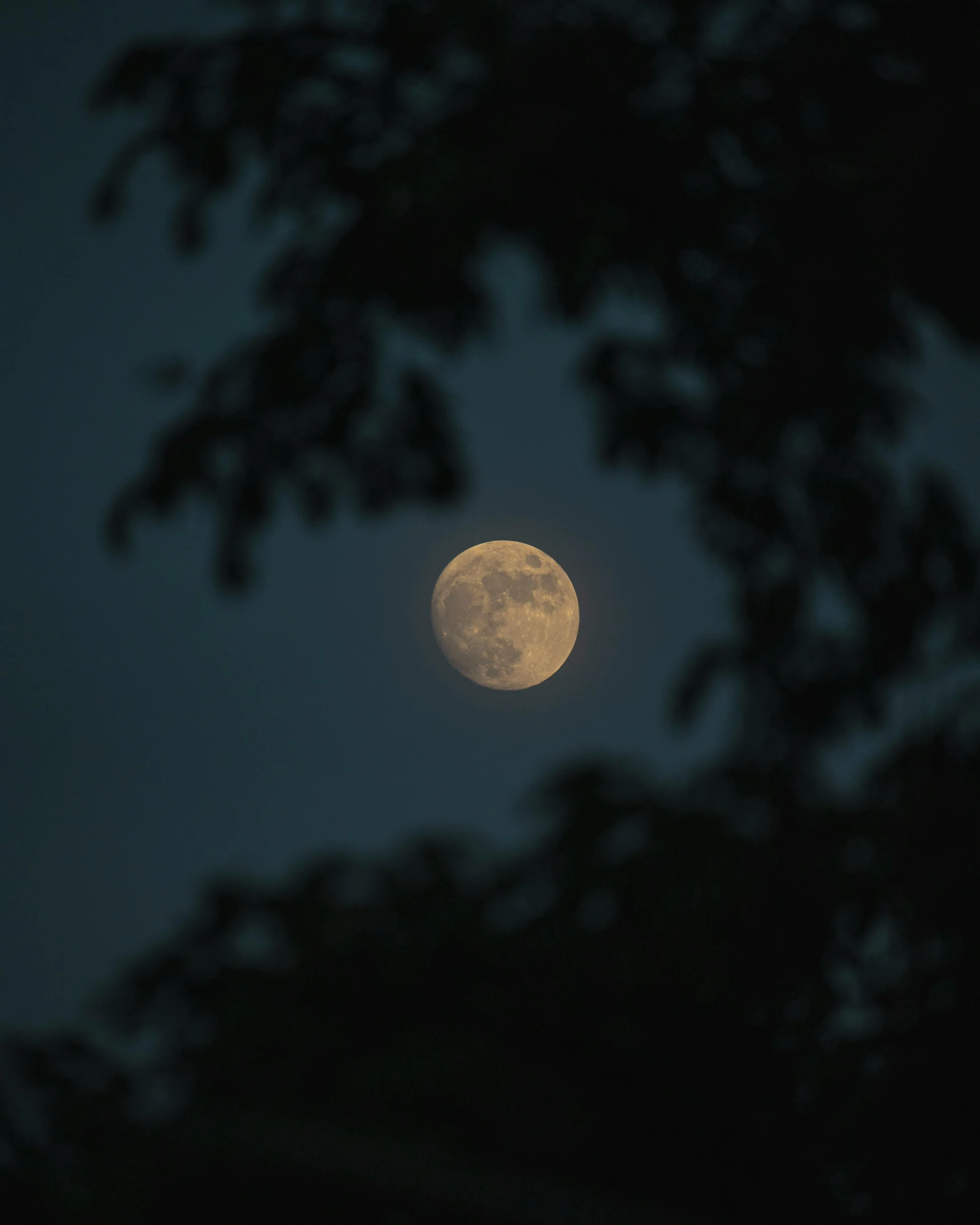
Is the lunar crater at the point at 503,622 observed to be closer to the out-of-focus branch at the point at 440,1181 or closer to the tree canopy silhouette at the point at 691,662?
the tree canopy silhouette at the point at 691,662

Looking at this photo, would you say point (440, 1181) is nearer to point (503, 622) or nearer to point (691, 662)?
point (691, 662)

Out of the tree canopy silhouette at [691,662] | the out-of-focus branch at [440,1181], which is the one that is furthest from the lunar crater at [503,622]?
the out-of-focus branch at [440,1181]

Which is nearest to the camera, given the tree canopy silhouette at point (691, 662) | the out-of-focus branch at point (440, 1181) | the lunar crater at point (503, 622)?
the out-of-focus branch at point (440, 1181)

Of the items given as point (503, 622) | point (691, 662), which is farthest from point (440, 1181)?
point (503, 622)

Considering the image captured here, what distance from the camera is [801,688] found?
14.1ft

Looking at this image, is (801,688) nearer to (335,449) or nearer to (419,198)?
(335,449)

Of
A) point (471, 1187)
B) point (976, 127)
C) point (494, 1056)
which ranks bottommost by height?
point (471, 1187)

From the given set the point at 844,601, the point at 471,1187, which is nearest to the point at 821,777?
the point at 844,601

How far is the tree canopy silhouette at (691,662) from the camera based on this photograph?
9.70 feet

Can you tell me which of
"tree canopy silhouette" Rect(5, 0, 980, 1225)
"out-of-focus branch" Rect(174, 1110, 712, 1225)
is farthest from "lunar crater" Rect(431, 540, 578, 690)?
"out-of-focus branch" Rect(174, 1110, 712, 1225)

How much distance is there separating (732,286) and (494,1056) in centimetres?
269

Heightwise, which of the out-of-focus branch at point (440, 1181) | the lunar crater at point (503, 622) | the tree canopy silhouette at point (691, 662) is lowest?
the out-of-focus branch at point (440, 1181)

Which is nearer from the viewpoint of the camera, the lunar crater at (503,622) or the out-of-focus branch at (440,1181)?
the out-of-focus branch at (440,1181)

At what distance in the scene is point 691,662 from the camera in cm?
430
